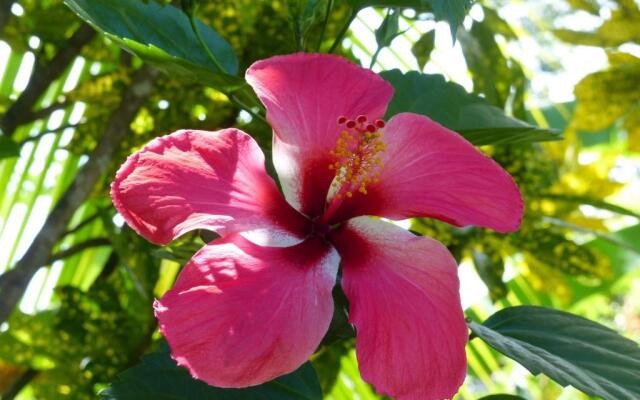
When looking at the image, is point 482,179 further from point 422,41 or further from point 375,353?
point 422,41

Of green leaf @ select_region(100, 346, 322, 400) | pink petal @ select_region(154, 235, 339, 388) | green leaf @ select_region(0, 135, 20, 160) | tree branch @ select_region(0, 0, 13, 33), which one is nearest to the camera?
pink petal @ select_region(154, 235, 339, 388)

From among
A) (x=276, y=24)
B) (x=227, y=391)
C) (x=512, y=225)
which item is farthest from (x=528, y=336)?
(x=276, y=24)

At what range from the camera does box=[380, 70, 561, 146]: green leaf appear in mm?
611

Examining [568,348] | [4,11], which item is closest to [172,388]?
[568,348]

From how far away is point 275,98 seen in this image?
19.1 inches

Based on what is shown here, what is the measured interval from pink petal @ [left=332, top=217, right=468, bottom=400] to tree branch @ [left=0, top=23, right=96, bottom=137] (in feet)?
2.06

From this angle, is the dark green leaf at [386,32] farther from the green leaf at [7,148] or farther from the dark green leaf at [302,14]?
the green leaf at [7,148]

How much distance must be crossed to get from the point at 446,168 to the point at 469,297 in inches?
28.4

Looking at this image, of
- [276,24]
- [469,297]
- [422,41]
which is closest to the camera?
[422,41]

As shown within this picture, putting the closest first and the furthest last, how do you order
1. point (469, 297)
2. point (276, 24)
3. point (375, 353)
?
1. point (375, 353)
2. point (276, 24)
3. point (469, 297)

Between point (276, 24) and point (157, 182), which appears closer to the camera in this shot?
point (157, 182)

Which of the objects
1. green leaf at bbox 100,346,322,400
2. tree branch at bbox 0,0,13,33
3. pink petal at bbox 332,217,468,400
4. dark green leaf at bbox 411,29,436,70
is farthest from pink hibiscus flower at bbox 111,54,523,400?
tree branch at bbox 0,0,13,33

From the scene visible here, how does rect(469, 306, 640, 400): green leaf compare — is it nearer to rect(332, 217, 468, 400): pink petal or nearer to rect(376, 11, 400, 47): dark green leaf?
rect(332, 217, 468, 400): pink petal

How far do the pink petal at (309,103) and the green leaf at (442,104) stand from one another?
0.11 metres
